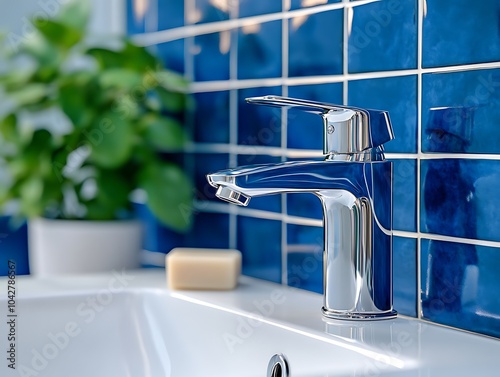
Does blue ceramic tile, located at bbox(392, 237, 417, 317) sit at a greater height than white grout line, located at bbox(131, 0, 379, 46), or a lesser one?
lesser

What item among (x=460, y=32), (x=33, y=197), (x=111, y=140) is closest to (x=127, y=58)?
(x=111, y=140)

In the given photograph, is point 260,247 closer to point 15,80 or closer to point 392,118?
point 392,118

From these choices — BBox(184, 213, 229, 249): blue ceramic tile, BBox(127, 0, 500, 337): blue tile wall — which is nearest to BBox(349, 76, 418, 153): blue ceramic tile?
BBox(127, 0, 500, 337): blue tile wall

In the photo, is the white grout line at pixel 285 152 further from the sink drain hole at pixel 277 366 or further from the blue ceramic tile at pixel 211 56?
the sink drain hole at pixel 277 366

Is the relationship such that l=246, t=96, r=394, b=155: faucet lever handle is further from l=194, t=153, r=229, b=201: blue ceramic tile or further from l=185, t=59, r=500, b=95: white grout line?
l=194, t=153, r=229, b=201: blue ceramic tile

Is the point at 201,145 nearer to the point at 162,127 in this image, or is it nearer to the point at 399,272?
the point at 162,127

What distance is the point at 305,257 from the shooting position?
37.9 inches

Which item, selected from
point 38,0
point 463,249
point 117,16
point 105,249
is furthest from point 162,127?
point 463,249

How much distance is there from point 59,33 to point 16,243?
0.34m

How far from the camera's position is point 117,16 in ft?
4.58

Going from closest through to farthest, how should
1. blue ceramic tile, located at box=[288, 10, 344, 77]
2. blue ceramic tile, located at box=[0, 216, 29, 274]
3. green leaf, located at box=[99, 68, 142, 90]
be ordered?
1. blue ceramic tile, located at box=[288, 10, 344, 77]
2. green leaf, located at box=[99, 68, 142, 90]
3. blue ceramic tile, located at box=[0, 216, 29, 274]

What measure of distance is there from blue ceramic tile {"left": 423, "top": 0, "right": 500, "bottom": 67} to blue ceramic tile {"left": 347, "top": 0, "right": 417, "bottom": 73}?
0.02 metres

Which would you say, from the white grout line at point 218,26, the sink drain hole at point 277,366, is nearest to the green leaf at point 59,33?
the white grout line at point 218,26

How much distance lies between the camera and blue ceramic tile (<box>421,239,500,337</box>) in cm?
73
